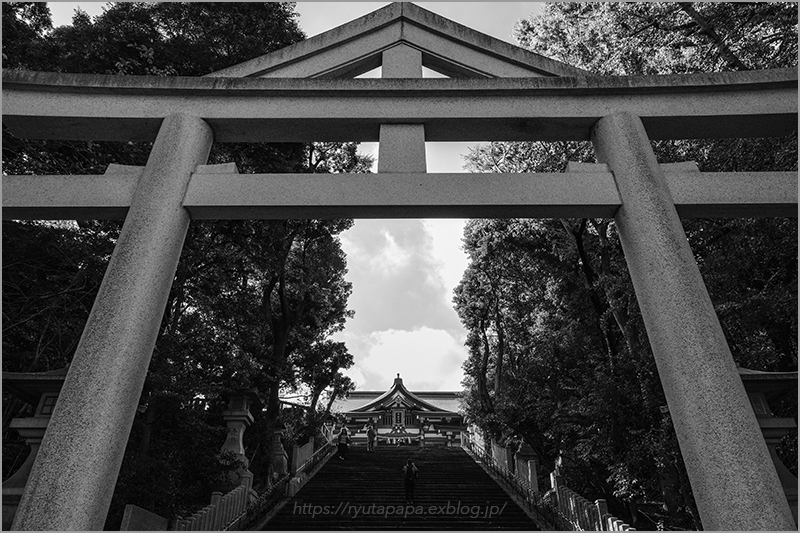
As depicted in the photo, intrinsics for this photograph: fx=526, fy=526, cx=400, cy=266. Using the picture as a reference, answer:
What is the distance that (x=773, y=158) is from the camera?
7047 millimetres

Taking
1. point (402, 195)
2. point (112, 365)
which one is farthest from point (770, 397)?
point (112, 365)

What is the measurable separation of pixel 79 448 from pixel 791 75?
635 centimetres

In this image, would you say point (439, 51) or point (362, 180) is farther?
point (439, 51)

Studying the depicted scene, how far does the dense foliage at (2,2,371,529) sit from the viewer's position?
7.25 m

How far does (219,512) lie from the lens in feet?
26.7

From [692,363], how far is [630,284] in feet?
16.6

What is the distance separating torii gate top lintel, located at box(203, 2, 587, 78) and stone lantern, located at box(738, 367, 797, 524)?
3227mm

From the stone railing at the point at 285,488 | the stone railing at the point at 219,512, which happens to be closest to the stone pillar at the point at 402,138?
the stone railing at the point at 219,512

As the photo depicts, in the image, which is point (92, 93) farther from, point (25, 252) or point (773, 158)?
point (773, 158)

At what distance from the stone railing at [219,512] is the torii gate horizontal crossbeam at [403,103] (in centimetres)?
541

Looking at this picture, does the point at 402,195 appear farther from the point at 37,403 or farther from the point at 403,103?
the point at 37,403

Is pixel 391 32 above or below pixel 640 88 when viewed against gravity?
above

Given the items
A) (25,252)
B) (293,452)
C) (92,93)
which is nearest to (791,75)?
(92,93)

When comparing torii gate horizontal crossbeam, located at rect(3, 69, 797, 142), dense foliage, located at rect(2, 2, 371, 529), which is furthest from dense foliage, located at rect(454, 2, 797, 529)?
dense foliage, located at rect(2, 2, 371, 529)
